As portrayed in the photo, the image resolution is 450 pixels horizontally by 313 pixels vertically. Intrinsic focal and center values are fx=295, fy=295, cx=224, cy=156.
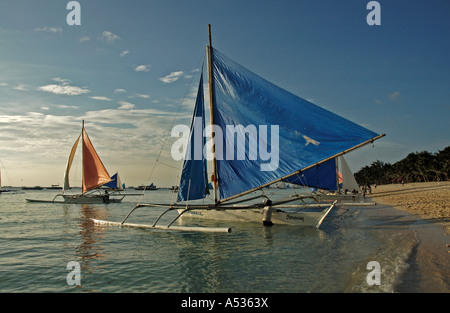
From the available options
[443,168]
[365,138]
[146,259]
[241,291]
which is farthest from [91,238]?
[443,168]

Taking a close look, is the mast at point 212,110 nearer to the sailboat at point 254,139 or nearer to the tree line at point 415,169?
the sailboat at point 254,139

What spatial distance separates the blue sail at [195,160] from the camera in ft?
55.4

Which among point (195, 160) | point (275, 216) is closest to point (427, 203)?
point (275, 216)

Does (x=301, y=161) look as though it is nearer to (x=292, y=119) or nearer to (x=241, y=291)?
(x=292, y=119)

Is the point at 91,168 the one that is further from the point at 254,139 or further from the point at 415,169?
the point at 415,169

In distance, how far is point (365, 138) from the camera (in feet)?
41.4

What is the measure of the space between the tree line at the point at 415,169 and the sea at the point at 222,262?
83950 millimetres

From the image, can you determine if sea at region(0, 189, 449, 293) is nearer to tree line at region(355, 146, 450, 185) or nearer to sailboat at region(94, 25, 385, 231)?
sailboat at region(94, 25, 385, 231)

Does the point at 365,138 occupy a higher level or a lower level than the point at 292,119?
lower

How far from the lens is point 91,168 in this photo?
140ft

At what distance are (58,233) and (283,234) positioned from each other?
13867 millimetres

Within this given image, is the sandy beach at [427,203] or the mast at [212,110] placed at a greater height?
the mast at [212,110]

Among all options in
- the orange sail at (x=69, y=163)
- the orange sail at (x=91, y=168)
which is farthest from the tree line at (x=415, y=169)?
the orange sail at (x=69, y=163)

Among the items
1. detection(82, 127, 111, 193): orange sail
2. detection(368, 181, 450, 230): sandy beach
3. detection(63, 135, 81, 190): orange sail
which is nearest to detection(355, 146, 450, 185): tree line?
detection(368, 181, 450, 230): sandy beach
